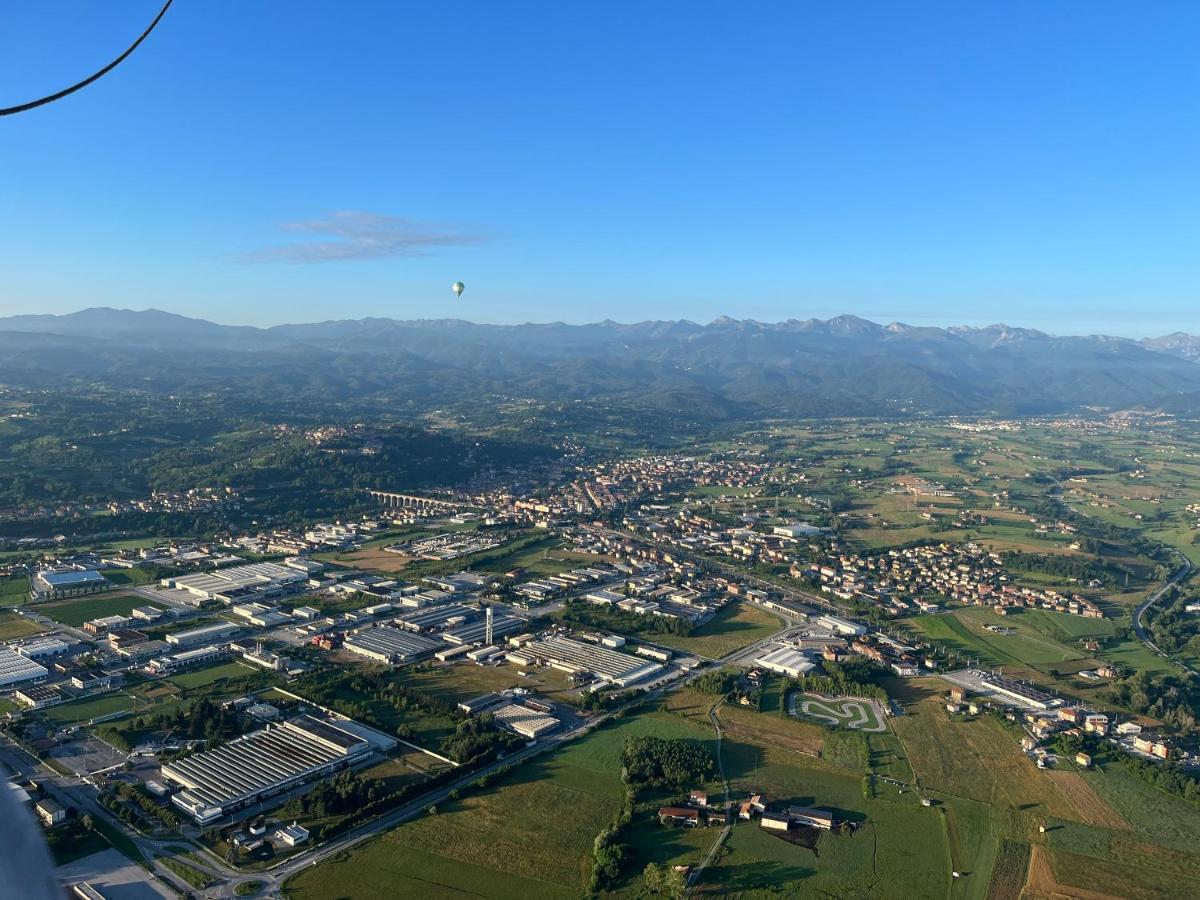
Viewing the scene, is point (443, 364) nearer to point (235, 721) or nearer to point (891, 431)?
point (891, 431)

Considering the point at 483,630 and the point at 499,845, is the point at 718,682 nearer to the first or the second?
the point at 483,630

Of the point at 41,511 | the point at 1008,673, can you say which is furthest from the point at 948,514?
the point at 41,511

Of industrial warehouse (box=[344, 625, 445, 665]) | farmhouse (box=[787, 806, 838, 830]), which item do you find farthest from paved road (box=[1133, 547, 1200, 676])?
industrial warehouse (box=[344, 625, 445, 665])

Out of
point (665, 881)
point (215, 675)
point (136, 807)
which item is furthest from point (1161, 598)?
point (136, 807)

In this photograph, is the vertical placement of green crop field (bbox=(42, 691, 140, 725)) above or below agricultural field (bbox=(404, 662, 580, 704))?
above

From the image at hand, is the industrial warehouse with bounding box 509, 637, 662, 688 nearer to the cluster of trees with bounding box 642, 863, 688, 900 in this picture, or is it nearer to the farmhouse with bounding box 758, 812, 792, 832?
the farmhouse with bounding box 758, 812, 792, 832

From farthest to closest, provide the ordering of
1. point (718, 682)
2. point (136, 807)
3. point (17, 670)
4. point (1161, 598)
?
point (1161, 598), point (718, 682), point (17, 670), point (136, 807)

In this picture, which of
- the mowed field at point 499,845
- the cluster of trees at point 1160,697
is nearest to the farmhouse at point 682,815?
the mowed field at point 499,845
